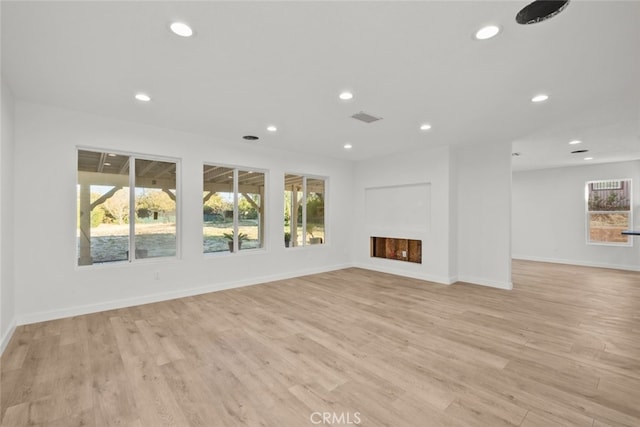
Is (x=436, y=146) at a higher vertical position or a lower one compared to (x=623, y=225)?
higher

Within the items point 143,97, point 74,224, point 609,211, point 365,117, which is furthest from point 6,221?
point 609,211

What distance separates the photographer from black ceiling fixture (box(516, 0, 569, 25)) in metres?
1.81

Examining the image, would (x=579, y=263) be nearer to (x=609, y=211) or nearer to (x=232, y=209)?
(x=609, y=211)

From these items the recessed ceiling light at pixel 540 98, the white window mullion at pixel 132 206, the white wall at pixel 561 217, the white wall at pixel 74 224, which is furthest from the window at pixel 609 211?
the white window mullion at pixel 132 206

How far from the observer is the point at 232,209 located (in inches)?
212

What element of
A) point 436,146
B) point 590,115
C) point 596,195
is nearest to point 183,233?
point 436,146

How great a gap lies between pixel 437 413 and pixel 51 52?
13.4 feet

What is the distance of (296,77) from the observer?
2.79 metres

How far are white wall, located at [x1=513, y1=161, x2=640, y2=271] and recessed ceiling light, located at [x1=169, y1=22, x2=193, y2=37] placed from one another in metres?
9.64

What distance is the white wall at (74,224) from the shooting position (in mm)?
3473

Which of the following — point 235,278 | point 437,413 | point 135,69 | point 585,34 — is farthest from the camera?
point 235,278

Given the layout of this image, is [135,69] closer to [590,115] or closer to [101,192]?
[101,192]

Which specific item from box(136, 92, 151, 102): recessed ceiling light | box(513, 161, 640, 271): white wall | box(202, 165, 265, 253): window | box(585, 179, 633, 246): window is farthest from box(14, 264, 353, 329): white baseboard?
box(585, 179, 633, 246): window

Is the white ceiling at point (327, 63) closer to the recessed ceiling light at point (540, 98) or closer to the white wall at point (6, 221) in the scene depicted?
the recessed ceiling light at point (540, 98)
